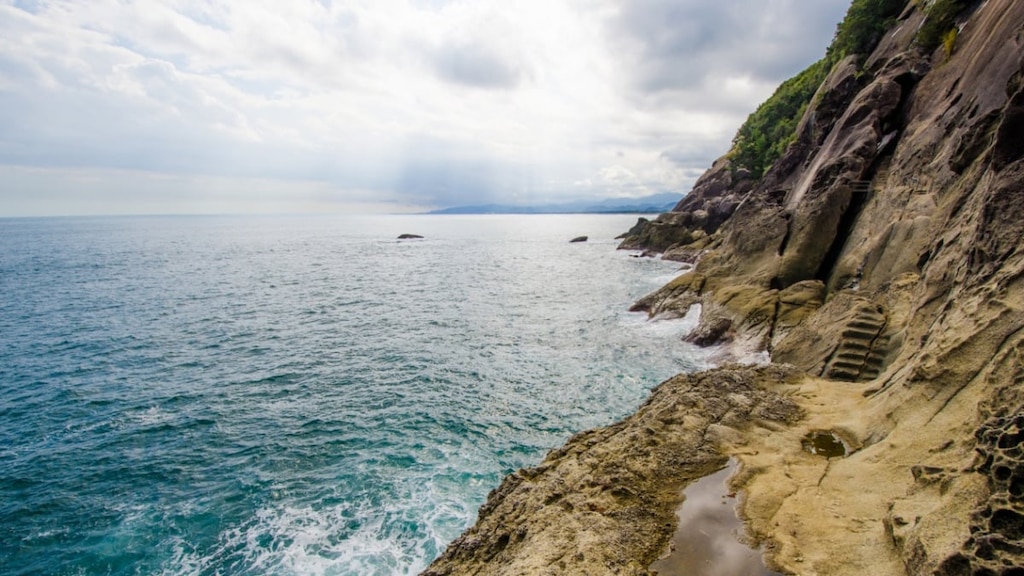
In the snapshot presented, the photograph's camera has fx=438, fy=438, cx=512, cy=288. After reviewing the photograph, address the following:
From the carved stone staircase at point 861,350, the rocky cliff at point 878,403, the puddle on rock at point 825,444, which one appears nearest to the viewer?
the rocky cliff at point 878,403

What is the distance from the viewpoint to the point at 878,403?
1319cm

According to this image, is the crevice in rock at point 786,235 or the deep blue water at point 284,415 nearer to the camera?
the deep blue water at point 284,415

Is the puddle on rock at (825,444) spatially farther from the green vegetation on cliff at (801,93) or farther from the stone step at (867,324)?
the green vegetation on cliff at (801,93)

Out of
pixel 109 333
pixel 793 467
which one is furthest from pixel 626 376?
pixel 109 333

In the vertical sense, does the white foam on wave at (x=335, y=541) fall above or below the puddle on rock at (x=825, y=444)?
below

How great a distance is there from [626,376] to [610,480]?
1555cm

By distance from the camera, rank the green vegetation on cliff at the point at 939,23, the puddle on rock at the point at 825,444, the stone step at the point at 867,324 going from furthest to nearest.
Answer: the green vegetation on cliff at the point at 939,23
the stone step at the point at 867,324
the puddle on rock at the point at 825,444

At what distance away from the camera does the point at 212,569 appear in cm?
1355

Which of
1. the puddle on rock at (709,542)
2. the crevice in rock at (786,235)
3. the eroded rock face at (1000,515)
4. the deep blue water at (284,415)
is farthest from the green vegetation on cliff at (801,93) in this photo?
the puddle on rock at (709,542)

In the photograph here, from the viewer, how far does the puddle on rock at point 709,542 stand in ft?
26.9

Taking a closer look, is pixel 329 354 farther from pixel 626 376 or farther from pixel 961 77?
pixel 961 77

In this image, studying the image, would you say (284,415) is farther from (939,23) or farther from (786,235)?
(939,23)

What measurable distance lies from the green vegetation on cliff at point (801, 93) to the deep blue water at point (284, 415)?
33.9m

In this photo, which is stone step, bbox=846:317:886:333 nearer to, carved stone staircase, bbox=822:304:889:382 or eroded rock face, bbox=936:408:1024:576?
carved stone staircase, bbox=822:304:889:382
